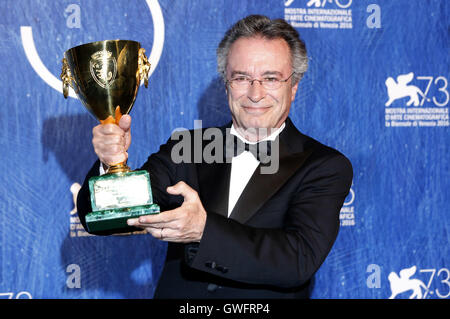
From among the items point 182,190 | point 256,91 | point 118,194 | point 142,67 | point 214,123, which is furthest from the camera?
point 214,123

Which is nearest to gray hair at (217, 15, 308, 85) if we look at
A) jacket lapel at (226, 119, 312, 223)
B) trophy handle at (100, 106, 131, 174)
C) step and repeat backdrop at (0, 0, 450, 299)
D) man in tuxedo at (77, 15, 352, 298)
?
man in tuxedo at (77, 15, 352, 298)

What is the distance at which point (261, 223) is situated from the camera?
1709 millimetres

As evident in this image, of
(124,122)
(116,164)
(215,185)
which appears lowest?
(215,185)

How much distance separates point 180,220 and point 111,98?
513mm

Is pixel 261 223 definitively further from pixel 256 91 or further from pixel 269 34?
pixel 269 34

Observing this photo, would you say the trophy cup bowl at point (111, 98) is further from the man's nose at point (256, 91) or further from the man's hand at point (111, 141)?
the man's nose at point (256, 91)

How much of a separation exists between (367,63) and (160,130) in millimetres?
1101

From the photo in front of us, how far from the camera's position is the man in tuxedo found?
57.9 inches

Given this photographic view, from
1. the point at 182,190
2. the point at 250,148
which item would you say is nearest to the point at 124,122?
the point at 182,190

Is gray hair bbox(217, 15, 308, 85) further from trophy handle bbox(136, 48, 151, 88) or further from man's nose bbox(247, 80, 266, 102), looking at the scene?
trophy handle bbox(136, 48, 151, 88)

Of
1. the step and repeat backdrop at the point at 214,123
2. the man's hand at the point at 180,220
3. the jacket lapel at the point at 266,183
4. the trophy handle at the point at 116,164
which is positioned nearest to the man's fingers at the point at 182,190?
the man's hand at the point at 180,220

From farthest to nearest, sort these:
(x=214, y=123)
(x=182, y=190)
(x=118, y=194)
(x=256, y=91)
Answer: (x=214, y=123), (x=256, y=91), (x=118, y=194), (x=182, y=190)

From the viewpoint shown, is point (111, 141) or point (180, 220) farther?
point (111, 141)

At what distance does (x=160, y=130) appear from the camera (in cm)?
246
